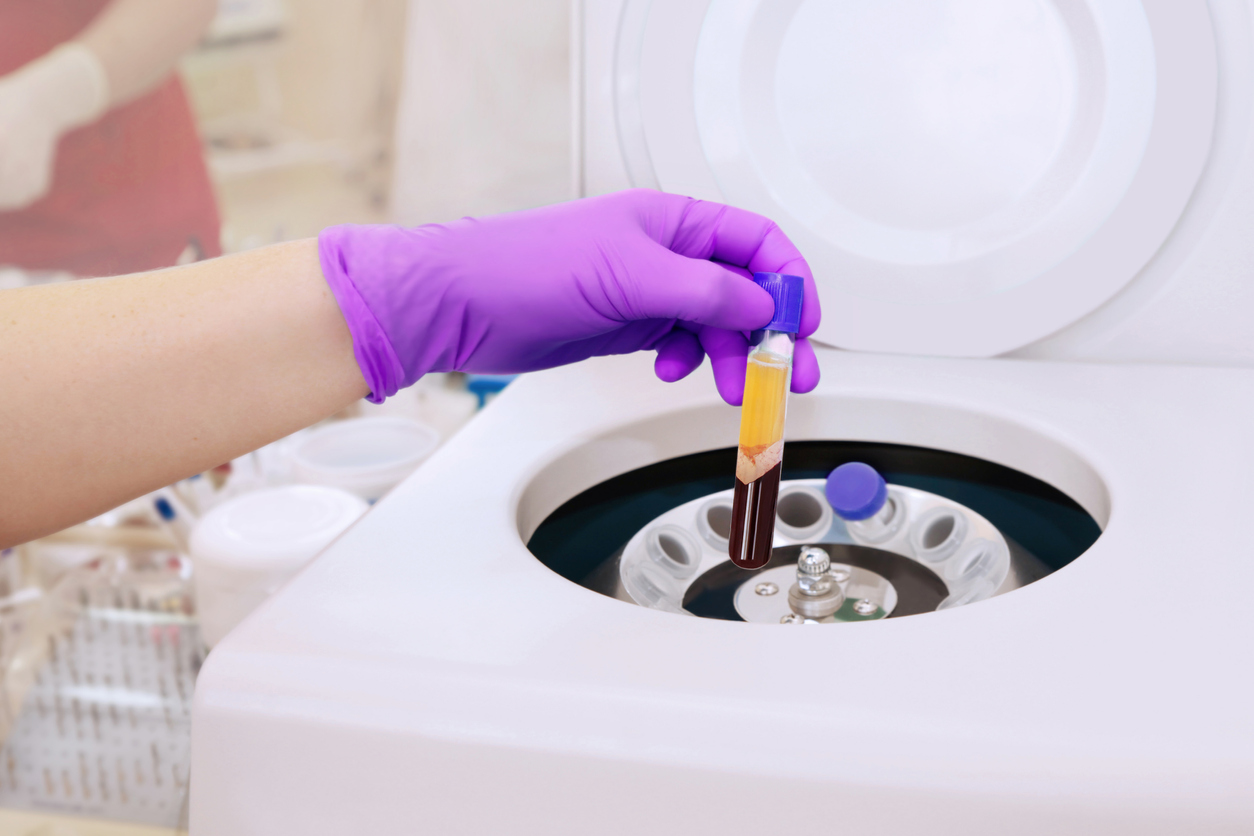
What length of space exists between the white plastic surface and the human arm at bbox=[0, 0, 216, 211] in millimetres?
915

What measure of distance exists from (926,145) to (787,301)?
308 mm

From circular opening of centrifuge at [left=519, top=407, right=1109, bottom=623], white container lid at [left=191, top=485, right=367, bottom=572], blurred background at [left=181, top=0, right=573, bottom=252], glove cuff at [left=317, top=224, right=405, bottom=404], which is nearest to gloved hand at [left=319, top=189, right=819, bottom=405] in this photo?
glove cuff at [left=317, top=224, right=405, bottom=404]

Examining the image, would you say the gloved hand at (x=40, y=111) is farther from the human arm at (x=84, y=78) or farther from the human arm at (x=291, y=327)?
the human arm at (x=291, y=327)

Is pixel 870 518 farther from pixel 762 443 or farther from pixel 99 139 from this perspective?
pixel 99 139

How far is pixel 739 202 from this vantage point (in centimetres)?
78

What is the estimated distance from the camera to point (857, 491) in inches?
25.4

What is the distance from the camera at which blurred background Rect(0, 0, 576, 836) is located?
1028 mm

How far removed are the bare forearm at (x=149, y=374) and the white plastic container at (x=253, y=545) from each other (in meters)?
0.21

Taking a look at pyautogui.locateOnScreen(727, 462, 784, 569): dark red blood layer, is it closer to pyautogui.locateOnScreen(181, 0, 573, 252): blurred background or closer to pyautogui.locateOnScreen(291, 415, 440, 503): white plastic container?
pyautogui.locateOnScreen(291, 415, 440, 503): white plastic container

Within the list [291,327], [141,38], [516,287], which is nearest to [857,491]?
[516,287]

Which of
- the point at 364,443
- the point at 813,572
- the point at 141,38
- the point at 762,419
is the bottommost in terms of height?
the point at 364,443

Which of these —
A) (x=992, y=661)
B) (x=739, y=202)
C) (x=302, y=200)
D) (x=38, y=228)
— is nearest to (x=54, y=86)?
(x=38, y=228)

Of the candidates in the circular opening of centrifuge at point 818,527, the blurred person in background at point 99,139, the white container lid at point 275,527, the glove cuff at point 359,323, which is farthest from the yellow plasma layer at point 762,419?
the blurred person in background at point 99,139

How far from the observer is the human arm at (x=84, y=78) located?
3.40 feet
